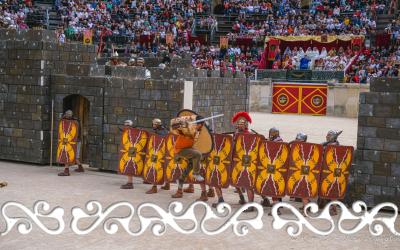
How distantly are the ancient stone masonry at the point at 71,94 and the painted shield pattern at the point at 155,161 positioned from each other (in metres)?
1.60

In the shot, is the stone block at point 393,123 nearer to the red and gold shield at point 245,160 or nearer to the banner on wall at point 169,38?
the red and gold shield at point 245,160

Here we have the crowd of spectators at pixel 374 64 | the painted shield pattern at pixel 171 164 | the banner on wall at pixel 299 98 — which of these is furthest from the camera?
the banner on wall at pixel 299 98

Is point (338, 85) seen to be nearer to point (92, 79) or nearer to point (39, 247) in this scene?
point (92, 79)

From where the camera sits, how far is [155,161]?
12422 millimetres

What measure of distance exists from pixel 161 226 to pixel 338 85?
2268 cm

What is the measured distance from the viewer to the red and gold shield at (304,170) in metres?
10.5

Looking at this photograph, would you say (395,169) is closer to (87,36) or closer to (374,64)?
(374,64)

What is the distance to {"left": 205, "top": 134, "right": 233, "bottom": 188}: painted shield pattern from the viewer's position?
36.4ft

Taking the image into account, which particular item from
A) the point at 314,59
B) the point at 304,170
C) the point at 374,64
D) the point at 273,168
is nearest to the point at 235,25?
the point at 314,59

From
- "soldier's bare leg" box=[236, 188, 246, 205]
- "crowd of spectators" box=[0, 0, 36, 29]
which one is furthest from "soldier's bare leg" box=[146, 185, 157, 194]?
"crowd of spectators" box=[0, 0, 36, 29]

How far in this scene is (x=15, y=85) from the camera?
51.8ft

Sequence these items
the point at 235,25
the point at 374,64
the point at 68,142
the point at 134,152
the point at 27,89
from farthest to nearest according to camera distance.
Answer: the point at 235,25, the point at 374,64, the point at 27,89, the point at 68,142, the point at 134,152

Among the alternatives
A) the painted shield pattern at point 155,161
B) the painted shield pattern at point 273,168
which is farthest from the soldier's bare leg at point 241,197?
the painted shield pattern at point 155,161

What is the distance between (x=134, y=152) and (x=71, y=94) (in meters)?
3.35
